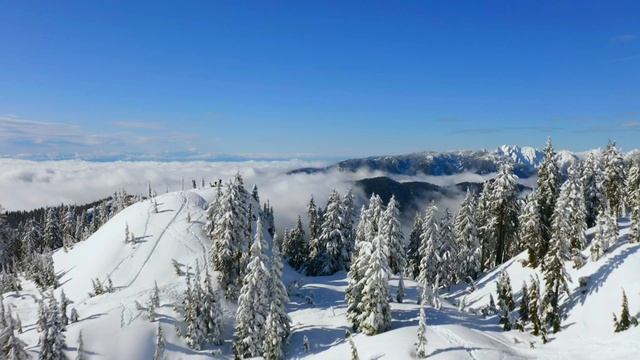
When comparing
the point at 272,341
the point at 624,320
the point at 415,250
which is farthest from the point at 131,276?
the point at 624,320

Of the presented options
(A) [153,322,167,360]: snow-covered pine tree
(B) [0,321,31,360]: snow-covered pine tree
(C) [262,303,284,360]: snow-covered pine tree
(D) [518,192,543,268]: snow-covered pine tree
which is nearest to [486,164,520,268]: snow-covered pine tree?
(D) [518,192,543,268]: snow-covered pine tree

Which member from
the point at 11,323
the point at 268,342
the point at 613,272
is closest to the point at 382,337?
the point at 268,342

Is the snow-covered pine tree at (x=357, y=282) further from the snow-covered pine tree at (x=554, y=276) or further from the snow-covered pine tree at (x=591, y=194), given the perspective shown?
the snow-covered pine tree at (x=591, y=194)

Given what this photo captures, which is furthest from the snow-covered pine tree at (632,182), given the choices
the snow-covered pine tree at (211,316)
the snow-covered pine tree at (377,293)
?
the snow-covered pine tree at (211,316)

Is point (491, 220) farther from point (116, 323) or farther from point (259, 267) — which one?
point (116, 323)

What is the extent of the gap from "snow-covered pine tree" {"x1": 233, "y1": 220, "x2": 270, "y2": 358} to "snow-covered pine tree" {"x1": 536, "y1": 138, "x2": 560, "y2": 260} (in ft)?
115

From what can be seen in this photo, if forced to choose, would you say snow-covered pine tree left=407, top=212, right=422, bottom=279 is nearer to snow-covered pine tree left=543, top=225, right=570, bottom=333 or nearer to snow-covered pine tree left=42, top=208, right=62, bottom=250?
snow-covered pine tree left=543, top=225, right=570, bottom=333

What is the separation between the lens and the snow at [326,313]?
122 ft

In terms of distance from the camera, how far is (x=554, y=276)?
42719 mm

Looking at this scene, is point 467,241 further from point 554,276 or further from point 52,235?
point 52,235

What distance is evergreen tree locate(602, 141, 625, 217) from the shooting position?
67.4 metres

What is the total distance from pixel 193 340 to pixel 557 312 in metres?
36.7

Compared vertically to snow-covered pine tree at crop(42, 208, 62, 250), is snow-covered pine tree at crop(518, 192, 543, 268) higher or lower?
higher

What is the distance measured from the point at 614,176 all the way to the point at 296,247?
178 ft
